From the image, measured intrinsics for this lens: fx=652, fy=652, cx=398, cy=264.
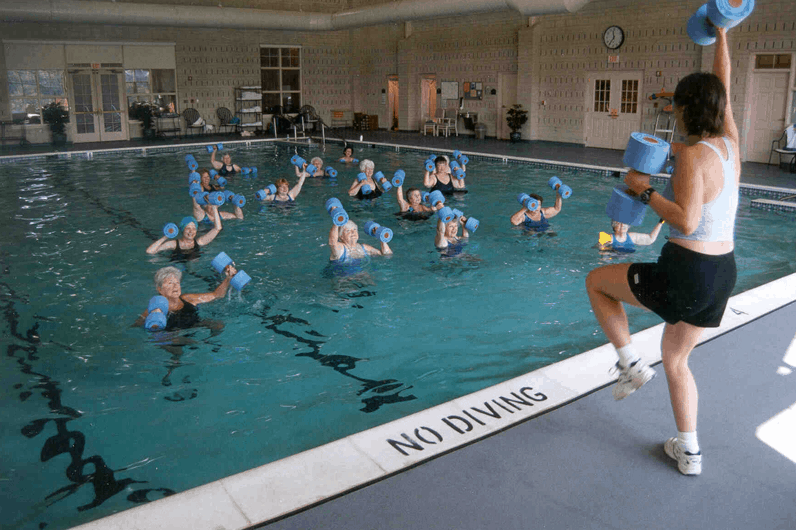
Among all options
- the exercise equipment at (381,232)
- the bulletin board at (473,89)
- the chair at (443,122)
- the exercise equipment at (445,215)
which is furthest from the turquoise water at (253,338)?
the chair at (443,122)

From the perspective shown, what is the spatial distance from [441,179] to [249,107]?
50.2ft

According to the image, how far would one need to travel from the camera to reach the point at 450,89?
75.3 ft

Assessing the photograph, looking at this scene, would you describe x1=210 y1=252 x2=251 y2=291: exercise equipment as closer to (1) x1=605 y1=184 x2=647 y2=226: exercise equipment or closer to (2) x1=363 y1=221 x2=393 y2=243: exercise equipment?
(2) x1=363 y1=221 x2=393 y2=243: exercise equipment

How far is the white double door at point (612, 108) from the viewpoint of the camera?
17.5 m

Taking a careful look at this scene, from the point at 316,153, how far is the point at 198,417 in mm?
15266

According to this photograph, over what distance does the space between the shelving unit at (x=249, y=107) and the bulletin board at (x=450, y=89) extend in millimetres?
6787

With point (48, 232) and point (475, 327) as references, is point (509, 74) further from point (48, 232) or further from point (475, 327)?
point (475, 327)

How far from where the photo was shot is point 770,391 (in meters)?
3.41

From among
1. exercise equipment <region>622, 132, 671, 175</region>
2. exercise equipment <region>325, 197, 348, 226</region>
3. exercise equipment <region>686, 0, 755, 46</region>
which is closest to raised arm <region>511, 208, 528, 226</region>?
exercise equipment <region>325, 197, 348, 226</region>

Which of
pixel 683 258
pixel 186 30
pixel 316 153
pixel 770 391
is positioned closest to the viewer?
→ pixel 683 258

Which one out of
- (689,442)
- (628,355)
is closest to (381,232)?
(628,355)

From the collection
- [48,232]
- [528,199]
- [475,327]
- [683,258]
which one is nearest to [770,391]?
[683,258]

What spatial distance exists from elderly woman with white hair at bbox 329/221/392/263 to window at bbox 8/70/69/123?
17.1m

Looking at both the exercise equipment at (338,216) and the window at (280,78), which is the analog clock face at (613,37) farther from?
the exercise equipment at (338,216)
